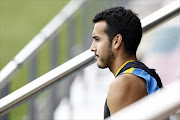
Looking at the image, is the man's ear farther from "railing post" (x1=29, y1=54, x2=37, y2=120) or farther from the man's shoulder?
"railing post" (x1=29, y1=54, x2=37, y2=120)

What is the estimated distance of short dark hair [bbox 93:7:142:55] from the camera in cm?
183

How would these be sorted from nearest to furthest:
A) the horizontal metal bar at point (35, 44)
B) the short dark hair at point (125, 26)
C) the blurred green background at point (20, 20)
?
the short dark hair at point (125, 26) → the horizontal metal bar at point (35, 44) → the blurred green background at point (20, 20)

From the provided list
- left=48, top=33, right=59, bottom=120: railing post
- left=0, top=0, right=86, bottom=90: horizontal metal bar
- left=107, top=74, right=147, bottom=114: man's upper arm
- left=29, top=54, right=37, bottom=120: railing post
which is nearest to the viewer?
left=107, top=74, right=147, bottom=114: man's upper arm

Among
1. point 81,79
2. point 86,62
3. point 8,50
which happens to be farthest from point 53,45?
point 8,50

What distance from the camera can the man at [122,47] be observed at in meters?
1.69

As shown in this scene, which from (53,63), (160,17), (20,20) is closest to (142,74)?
(160,17)

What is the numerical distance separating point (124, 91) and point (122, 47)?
0.91ft

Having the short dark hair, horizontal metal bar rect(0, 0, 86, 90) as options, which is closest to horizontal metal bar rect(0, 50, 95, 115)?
the short dark hair

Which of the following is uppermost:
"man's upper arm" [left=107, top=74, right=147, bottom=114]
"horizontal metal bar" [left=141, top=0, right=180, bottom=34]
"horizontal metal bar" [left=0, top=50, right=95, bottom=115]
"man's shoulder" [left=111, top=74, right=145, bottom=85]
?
"horizontal metal bar" [left=141, top=0, right=180, bottom=34]

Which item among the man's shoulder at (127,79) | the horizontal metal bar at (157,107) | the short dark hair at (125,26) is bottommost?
the horizontal metal bar at (157,107)

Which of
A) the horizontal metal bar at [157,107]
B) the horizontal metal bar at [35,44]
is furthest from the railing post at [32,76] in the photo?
the horizontal metal bar at [157,107]

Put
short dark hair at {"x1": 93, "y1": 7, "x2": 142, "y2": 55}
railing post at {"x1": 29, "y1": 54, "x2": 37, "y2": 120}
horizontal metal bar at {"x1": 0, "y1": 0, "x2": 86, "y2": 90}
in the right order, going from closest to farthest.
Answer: short dark hair at {"x1": 93, "y1": 7, "x2": 142, "y2": 55} < horizontal metal bar at {"x1": 0, "y1": 0, "x2": 86, "y2": 90} < railing post at {"x1": 29, "y1": 54, "x2": 37, "y2": 120}

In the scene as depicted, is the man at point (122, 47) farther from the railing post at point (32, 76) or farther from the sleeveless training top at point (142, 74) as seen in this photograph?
the railing post at point (32, 76)

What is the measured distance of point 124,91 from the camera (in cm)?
162
